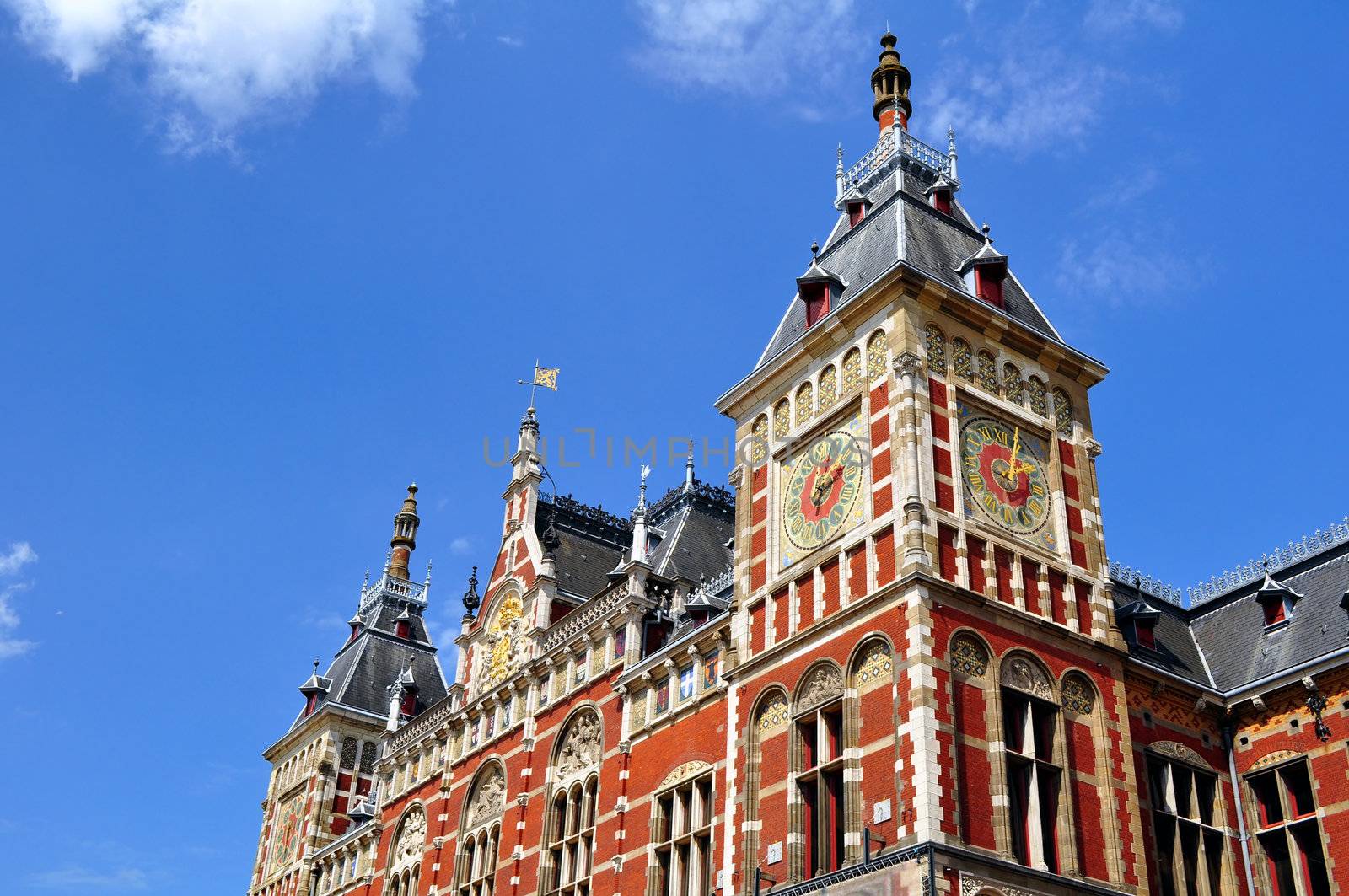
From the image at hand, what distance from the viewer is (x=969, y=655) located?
26.1m

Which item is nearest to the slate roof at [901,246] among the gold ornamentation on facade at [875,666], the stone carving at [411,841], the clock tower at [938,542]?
the clock tower at [938,542]

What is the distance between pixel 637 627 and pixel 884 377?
33.4ft

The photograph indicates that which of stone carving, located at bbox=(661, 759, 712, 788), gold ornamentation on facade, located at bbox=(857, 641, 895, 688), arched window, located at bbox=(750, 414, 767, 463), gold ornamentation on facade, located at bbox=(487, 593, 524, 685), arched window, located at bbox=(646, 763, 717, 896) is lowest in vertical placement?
arched window, located at bbox=(646, 763, 717, 896)

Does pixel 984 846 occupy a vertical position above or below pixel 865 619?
below

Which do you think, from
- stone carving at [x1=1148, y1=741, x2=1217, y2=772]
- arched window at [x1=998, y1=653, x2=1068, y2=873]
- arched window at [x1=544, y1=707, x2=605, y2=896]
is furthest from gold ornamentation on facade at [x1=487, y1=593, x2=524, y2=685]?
stone carving at [x1=1148, y1=741, x2=1217, y2=772]

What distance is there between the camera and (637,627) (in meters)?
35.1

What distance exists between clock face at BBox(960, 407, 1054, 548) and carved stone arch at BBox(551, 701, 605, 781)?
12094mm

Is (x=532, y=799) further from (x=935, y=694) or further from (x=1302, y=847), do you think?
(x=1302, y=847)

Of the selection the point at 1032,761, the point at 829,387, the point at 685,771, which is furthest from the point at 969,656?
the point at 685,771

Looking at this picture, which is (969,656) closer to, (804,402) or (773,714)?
(773,714)

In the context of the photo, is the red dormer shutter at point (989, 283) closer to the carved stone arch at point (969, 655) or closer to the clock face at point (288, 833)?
the carved stone arch at point (969, 655)

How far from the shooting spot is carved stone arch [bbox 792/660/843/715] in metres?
26.9

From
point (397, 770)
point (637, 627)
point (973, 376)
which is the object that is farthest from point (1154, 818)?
point (397, 770)

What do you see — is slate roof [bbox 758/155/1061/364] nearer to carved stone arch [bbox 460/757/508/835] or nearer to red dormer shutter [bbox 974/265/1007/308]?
red dormer shutter [bbox 974/265/1007/308]
